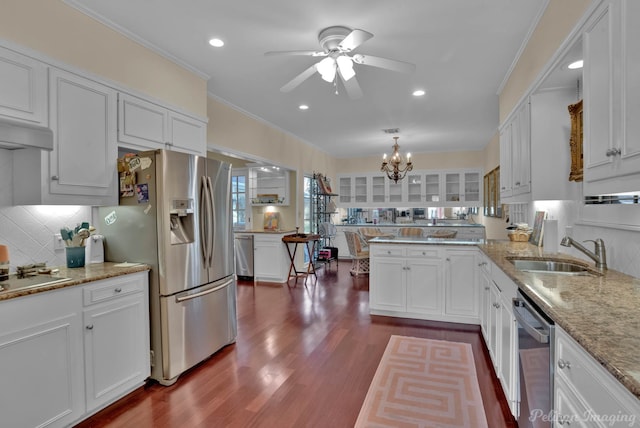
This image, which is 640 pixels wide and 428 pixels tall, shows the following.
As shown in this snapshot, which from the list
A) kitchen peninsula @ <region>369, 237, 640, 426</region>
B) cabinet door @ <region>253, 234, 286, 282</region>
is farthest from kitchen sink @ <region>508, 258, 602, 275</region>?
cabinet door @ <region>253, 234, 286, 282</region>

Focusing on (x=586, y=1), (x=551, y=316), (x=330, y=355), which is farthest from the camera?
(x=330, y=355)

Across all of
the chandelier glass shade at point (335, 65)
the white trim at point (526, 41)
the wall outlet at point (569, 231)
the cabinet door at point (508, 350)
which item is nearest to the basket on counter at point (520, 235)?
the wall outlet at point (569, 231)

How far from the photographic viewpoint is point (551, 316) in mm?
1250

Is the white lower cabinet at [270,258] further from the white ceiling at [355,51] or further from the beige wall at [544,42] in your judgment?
the beige wall at [544,42]

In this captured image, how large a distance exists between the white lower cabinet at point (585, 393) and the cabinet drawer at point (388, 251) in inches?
103

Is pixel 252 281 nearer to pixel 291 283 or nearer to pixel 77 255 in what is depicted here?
pixel 291 283

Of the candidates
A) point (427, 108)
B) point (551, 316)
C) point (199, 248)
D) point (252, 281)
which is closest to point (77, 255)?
point (199, 248)

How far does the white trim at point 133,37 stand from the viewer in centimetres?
233

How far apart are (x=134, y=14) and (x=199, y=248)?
1.83m

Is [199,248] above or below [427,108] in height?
below

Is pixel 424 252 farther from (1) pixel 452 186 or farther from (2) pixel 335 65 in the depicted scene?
(1) pixel 452 186

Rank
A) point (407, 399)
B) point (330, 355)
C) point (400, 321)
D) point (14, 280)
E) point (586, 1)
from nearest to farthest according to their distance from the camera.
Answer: point (586, 1), point (14, 280), point (407, 399), point (330, 355), point (400, 321)

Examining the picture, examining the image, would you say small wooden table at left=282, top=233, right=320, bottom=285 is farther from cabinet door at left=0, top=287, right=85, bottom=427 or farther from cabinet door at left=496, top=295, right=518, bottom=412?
cabinet door at left=0, top=287, right=85, bottom=427

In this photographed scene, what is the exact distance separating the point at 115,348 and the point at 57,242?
35.0 inches
